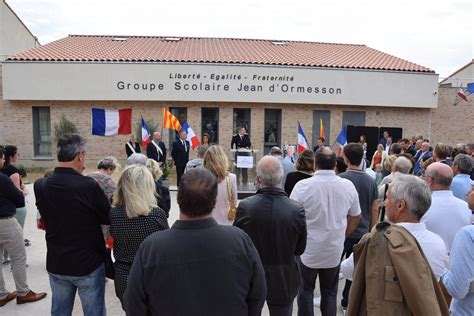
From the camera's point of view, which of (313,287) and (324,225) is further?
(313,287)

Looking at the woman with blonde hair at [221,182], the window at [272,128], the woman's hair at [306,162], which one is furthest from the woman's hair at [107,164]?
the window at [272,128]

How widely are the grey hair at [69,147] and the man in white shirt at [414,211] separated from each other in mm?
2383

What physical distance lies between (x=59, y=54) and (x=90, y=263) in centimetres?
2092

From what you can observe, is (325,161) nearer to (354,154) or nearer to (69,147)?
(354,154)

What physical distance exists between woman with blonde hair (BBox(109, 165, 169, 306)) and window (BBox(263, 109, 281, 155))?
1859 cm

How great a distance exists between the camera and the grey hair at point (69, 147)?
10.7 ft

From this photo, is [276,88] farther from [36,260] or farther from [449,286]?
[449,286]

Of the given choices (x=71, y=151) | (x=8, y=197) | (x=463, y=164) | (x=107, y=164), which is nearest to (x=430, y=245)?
(x=71, y=151)

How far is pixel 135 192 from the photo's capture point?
308 cm

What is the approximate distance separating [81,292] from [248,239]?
6.22 ft

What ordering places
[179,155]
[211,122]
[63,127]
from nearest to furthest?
[179,155] < [63,127] < [211,122]

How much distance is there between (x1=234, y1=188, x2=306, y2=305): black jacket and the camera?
3.27 metres

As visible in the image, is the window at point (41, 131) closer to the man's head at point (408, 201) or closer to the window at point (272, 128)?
the window at point (272, 128)

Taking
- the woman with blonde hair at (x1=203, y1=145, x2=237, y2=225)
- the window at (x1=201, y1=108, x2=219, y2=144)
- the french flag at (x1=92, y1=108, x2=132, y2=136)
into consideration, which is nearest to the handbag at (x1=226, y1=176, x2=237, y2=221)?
the woman with blonde hair at (x1=203, y1=145, x2=237, y2=225)
